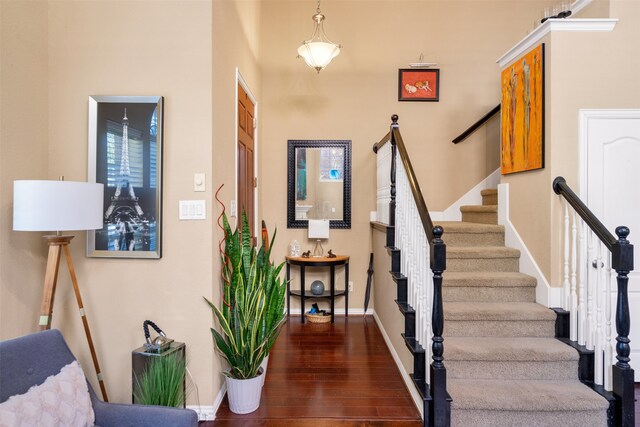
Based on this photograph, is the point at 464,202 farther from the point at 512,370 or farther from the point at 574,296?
the point at 512,370

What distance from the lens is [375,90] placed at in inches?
177

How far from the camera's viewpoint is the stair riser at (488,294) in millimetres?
2896

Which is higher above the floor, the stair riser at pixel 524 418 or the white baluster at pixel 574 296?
the white baluster at pixel 574 296

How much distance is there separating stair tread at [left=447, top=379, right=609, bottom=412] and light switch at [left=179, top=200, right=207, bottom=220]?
1909 millimetres

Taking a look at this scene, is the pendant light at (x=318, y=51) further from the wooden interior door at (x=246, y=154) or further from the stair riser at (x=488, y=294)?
the stair riser at (x=488, y=294)

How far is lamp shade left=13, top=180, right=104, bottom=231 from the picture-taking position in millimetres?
1726

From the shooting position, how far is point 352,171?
4508 millimetres

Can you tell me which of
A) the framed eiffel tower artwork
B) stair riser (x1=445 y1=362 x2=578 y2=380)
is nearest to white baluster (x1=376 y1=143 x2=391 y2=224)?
stair riser (x1=445 y1=362 x2=578 y2=380)

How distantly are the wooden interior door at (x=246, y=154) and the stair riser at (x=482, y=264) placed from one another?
1.88m

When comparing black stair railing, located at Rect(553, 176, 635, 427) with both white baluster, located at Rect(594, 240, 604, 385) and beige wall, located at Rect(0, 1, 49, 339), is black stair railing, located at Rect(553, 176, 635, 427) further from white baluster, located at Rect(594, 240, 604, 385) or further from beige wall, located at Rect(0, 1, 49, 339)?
beige wall, located at Rect(0, 1, 49, 339)

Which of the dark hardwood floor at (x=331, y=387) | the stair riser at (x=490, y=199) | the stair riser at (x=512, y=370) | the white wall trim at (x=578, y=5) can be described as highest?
the white wall trim at (x=578, y=5)

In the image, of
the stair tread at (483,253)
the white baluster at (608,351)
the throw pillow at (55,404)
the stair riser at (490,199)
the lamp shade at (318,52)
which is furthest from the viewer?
the stair riser at (490,199)

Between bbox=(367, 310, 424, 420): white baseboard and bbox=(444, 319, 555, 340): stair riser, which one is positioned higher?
bbox=(444, 319, 555, 340): stair riser

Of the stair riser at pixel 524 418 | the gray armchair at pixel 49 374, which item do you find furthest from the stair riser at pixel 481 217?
the gray armchair at pixel 49 374
